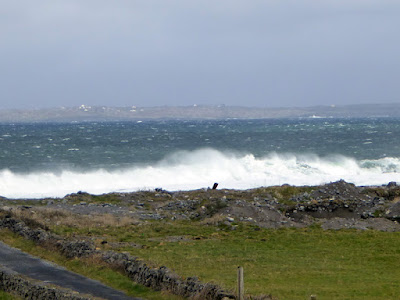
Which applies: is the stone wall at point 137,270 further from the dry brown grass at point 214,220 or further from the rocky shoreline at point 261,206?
the dry brown grass at point 214,220

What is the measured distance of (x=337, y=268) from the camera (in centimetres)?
2347

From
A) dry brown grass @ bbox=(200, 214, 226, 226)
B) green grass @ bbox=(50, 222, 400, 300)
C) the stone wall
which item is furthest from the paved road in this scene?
dry brown grass @ bbox=(200, 214, 226, 226)

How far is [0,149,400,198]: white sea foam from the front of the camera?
212ft

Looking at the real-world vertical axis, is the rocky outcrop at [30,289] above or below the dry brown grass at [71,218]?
above

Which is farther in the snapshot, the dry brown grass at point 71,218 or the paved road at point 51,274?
the dry brown grass at point 71,218

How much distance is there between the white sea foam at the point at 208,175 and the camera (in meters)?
64.6

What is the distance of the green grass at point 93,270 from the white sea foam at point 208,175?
102 feet

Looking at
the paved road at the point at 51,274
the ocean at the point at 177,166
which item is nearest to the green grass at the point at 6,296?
the paved road at the point at 51,274

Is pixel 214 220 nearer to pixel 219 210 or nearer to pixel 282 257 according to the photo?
pixel 219 210

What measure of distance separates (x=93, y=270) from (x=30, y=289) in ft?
9.65

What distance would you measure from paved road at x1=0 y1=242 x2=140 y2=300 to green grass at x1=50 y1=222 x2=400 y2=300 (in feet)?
8.00

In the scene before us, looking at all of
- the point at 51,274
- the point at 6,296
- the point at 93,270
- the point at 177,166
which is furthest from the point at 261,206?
the point at 177,166

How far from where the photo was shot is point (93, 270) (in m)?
22.4

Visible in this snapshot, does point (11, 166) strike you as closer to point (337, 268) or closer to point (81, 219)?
point (81, 219)
